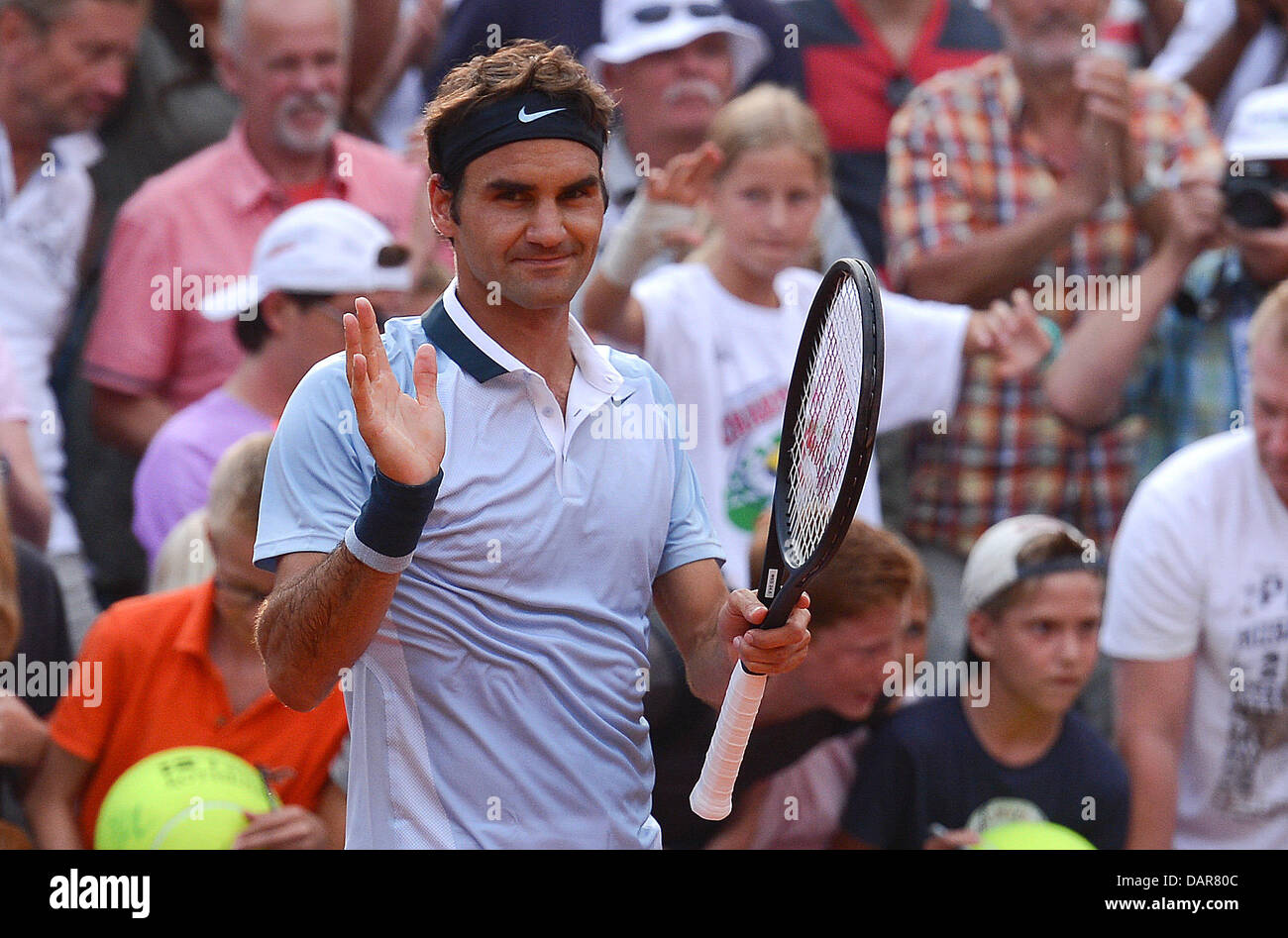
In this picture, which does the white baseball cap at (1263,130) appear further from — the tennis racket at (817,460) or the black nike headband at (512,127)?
the black nike headband at (512,127)

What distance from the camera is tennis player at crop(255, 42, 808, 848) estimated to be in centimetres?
241

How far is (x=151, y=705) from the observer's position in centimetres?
392

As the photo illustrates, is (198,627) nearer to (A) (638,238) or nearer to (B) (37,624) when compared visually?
(B) (37,624)

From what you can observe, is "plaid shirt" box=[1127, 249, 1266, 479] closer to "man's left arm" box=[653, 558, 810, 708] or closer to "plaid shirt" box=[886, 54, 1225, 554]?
"plaid shirt" box=[886, 54, 1225, 554]

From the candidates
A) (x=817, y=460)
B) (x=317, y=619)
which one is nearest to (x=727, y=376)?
(x=817, y=460)

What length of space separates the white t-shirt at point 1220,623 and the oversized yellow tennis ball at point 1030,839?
465 millimetres

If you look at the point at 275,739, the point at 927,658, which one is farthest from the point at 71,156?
the point at 927,658

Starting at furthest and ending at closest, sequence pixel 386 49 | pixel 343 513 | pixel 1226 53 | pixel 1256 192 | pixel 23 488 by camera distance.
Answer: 1. pixel 1226 53
2. pixel 386 49
3. pixel 1256 192
4. pixel 23 488
5. pixel 343 513

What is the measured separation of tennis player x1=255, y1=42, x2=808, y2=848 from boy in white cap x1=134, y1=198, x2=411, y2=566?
1.90m

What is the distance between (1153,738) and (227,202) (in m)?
2.70

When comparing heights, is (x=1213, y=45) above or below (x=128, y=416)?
above

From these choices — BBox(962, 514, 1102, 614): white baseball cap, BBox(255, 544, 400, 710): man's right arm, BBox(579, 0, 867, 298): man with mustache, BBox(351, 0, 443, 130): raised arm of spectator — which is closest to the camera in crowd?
BBox(579, 0, 867, 298): man with mustache

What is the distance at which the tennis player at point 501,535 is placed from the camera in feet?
7.91

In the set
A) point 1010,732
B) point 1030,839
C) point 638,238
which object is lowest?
point 1030,839
